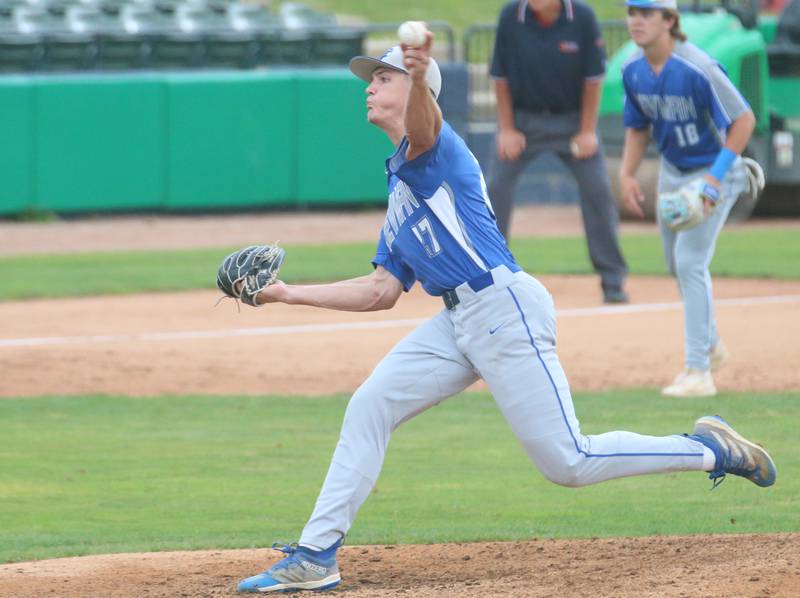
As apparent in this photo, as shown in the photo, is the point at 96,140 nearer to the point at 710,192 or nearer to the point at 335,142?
the point at 335,142

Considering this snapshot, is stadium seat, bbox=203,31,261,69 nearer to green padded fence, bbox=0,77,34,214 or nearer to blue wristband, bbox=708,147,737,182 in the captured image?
green padded fence, bbox=0,77,34,214

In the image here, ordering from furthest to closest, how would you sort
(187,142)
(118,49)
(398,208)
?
(118,49)
(187,142)
(398,208)

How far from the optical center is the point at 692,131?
8.12 m

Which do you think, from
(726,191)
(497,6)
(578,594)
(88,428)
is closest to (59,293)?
(88,428)

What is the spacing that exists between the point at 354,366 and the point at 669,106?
2.71 m

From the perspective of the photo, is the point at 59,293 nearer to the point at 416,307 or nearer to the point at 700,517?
the point at 416,307

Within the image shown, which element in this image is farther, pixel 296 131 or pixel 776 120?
pixel 296 131

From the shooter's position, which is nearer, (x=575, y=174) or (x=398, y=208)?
(x=398, y=208)

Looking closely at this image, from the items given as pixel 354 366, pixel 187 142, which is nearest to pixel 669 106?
pixel 354 366

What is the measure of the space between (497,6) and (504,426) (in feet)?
75.3

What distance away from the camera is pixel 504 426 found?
8.10 metres

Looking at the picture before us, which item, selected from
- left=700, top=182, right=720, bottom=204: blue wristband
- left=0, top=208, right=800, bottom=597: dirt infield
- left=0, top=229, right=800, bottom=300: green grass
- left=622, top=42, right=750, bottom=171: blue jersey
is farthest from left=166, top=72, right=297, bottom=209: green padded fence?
left=700, top=182, right=720, bottom=204: blue wristband

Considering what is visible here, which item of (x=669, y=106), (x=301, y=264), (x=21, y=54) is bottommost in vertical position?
(x=301, y=264)

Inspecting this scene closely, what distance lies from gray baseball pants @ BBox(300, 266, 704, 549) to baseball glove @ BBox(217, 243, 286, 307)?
481 mm
